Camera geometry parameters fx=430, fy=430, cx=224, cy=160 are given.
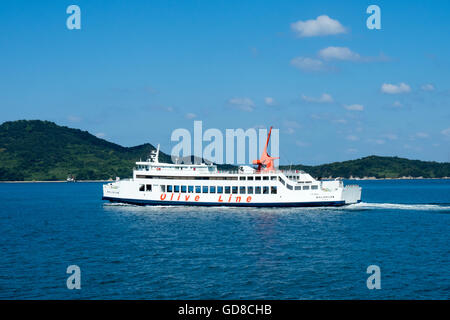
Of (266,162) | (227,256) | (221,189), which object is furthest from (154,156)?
(227,256)

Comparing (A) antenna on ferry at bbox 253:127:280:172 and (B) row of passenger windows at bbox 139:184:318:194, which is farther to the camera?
(A) antenna on ferry at bbox 253:127:280:172

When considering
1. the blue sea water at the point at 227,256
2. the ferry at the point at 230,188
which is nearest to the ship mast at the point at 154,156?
the ferry at the point at 230,188

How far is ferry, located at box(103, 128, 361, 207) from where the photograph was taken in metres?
66.4

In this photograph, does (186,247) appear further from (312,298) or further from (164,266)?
(312,298)

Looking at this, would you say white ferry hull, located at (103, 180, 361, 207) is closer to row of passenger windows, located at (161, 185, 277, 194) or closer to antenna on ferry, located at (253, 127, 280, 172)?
row of passenger windows, located at (161, 185, 277, 194)

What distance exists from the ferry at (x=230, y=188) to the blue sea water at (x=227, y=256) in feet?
25.4

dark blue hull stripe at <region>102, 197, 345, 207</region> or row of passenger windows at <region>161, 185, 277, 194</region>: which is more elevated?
row of passenger windows at <region>161, 185, 277, 194</region>

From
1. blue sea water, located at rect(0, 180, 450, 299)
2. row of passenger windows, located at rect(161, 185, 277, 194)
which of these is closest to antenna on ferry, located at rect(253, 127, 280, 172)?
Result: row of passenger windows, located at rect(161, 185, 277, 194)

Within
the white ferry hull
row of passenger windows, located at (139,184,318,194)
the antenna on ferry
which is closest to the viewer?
the white ferry hull

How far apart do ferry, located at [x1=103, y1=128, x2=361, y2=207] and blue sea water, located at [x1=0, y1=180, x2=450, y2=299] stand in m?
7.74

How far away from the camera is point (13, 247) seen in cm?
3866

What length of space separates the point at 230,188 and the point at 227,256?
34.3 metres

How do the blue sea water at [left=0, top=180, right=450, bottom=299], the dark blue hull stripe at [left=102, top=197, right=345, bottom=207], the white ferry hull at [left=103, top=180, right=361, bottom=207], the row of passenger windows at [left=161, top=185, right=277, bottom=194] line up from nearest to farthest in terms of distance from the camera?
the blue sea water at [left=0, top=180, right=450, bottom=299] → the white ferry hull at [left=103, top=180, right=361, bottom=207] → the dark blue hull stripe at [left=102, top=197, right=345, bottom=207] → the row of passenger windows at [left=161, top=185, right=277, bottom=194]

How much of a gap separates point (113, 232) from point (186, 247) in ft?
40.2
